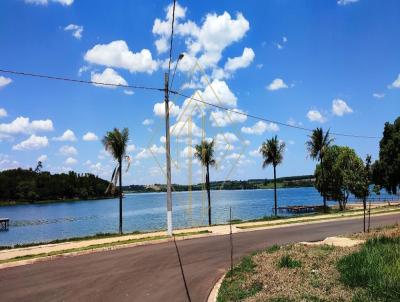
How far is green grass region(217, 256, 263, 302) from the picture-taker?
34.5 feet

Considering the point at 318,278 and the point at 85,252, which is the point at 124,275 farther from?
the point at 85,252

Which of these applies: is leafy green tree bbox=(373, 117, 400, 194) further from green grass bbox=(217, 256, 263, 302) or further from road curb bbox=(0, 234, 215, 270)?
green grass bbox=(217, 256, 263, 302)

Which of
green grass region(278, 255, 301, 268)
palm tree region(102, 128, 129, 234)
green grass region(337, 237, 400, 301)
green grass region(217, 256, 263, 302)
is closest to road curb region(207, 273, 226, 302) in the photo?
green grass region(217, 256, 263, 302)

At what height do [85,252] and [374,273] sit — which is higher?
[374,273]

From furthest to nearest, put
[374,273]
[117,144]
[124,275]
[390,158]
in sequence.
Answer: [390,158]
[117,144]
[124,275]
[374,273]

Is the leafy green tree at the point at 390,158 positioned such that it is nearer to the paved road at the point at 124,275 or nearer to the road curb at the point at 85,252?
the road curb at the point at 85,252

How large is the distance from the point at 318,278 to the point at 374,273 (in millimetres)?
1492

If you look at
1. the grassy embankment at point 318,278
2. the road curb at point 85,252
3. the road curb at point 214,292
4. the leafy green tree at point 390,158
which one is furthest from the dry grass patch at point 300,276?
the leafy green tree at point 390,158

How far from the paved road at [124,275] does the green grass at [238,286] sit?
1.83ft

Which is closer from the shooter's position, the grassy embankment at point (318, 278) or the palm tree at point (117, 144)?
the grassy embankment at point (318, 278)

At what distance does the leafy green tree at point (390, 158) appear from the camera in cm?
6988

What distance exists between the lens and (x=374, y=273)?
985 cm

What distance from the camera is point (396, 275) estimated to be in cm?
948

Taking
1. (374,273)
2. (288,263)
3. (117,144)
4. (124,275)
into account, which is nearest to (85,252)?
(124,275)
